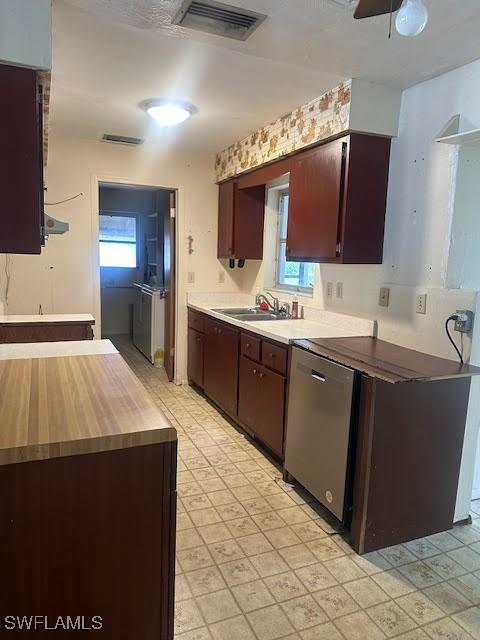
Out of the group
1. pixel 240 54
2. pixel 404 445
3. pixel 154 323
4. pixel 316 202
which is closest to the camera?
pixel 404 445

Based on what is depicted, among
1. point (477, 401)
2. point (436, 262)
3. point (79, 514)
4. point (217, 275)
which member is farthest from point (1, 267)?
point (477, 401)

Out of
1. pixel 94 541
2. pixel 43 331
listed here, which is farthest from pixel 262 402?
pixel 94 541

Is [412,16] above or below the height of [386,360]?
above

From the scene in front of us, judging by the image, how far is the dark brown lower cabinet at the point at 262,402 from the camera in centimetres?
268

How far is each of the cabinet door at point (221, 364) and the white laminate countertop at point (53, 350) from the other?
131 cm

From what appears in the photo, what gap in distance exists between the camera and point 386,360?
214 centimetres

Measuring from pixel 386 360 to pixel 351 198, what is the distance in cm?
100

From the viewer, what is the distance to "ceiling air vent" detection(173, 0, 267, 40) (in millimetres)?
1732

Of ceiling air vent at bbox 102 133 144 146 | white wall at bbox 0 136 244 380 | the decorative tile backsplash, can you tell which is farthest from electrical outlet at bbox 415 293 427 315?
ceiling air vent at bbox 102 133 144 146

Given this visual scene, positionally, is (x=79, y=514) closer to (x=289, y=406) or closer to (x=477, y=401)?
(x=289, y=406)

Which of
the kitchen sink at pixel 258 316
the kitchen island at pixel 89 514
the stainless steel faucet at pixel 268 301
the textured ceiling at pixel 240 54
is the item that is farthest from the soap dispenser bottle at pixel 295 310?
the kitchen island at pixel 89 514

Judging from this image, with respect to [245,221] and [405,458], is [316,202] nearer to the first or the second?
[245,221]

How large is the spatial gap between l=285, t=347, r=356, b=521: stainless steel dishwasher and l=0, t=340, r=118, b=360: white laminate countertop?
1019 mm

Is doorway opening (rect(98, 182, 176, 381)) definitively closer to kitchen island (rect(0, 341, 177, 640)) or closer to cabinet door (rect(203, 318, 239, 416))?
cabinet door (rect(203, 318, 239, 416))
